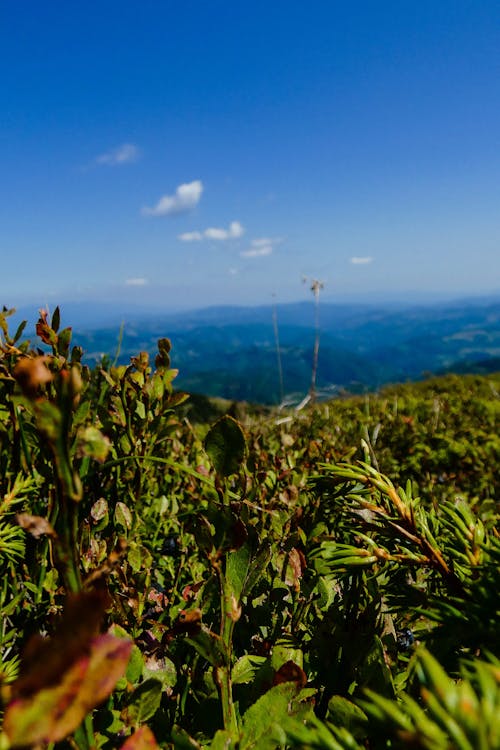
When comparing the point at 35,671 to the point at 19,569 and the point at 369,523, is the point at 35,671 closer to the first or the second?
the point at 369,523

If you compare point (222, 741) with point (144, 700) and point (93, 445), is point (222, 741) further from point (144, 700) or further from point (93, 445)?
point (93, 445)

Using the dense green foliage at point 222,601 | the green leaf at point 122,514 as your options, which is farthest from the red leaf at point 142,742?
the green leaf at point 122,514

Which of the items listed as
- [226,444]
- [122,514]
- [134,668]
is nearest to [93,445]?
[226,444]

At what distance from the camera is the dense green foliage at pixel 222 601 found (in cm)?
48

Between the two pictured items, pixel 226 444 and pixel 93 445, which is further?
pixel 226 444

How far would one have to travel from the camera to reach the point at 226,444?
88 centimetres

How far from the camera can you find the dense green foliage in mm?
476

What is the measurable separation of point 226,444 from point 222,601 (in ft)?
0.94

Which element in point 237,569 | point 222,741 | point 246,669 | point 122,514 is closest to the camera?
point 222,741

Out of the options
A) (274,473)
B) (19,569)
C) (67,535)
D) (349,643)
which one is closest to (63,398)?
(67,535)

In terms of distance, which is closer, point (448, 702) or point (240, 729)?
point (448, 702)

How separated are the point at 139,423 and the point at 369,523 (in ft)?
2.96

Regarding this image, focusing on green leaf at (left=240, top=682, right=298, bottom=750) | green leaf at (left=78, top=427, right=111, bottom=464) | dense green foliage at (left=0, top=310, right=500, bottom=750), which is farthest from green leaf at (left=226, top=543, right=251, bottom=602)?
green leaf at (left=78, top=427, right=111, bottom=464)

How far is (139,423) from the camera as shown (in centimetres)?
169
